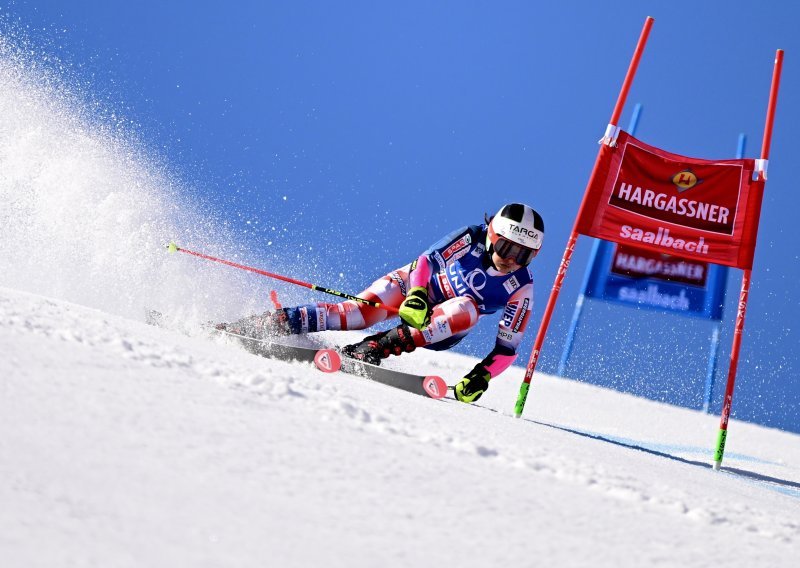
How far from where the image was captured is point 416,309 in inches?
225

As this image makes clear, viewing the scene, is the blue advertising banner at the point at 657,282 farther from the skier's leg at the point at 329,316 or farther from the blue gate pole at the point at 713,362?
the skier's leg at the point at 329,316

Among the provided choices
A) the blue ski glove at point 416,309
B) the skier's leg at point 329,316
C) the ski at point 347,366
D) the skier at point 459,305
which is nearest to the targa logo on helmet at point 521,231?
the skier at point 459,305

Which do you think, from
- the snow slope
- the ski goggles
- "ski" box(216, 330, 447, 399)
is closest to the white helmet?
the ski goggles

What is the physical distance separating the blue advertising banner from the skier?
5.57 metres

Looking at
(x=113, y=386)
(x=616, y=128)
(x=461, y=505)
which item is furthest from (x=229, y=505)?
(x=616, y=128)

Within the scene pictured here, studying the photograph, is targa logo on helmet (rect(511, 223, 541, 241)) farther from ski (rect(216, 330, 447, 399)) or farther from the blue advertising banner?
the blue advertising banner

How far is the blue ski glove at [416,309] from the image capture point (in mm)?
5688

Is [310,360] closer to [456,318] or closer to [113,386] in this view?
[456,318]

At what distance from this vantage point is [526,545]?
6.28ft

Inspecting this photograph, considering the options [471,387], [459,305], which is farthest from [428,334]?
[471,387]

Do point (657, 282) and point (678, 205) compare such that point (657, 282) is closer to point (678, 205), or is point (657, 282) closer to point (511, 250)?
point (678, 205)

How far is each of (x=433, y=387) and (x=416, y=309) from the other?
808 mm

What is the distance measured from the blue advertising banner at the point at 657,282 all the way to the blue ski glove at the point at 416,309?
5.96 m

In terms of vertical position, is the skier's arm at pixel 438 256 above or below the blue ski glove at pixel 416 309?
above
